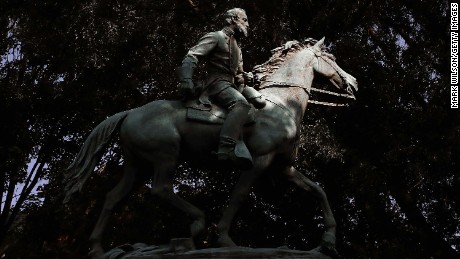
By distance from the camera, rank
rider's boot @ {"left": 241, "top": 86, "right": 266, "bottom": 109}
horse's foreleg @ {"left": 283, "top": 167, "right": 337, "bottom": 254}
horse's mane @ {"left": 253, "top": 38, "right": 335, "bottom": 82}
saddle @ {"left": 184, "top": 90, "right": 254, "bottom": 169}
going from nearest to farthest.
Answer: saddle @ {"left": 184, "top": 90, "right": 254, "bottom": 169}
horse's foreleg @ {"left": 283, "top": 167, "right": 337, "bottom": 254}
rider's boot @ {"left": 241, "top": 86, "right": 266, "bottom": 109}
horse's mane @ {"left": 253, "top": 38, "right": 335, "bottom": 82}

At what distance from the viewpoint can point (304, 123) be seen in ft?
49.0

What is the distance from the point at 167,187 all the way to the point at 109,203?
0.67 metres

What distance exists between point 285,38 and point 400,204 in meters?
4.04

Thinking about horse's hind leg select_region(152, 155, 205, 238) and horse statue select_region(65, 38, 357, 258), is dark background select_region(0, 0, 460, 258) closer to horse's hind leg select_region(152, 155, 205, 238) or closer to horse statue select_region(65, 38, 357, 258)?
horse statue select_region(65, 38, 357, 258)

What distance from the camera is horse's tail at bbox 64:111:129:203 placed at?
8.34m

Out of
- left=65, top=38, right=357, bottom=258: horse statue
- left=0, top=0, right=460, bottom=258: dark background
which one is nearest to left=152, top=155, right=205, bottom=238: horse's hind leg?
left=65, top=38, right=357, bottom=258: horse statue

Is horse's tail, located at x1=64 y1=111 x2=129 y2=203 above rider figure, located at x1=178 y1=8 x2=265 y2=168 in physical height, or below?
below

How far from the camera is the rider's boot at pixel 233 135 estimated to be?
25.7ft

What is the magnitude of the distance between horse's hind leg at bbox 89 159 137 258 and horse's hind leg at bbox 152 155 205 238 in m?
0.39

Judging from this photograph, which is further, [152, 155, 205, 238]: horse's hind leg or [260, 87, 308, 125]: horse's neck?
[260, 87, 308, 125]: horse's neck

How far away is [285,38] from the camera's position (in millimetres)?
14906

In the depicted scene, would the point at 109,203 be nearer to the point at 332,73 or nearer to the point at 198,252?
the point at 198,252

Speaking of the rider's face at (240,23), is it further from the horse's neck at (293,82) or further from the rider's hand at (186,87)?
the rider's hand at (186,87)

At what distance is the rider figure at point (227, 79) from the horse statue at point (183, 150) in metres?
0.23
